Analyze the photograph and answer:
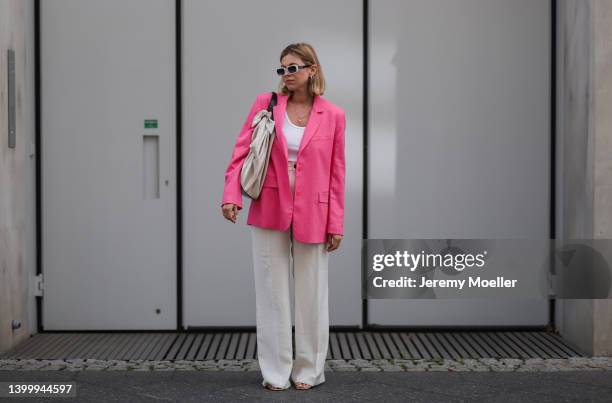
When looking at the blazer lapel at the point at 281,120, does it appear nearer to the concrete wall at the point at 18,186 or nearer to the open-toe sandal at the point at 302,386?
the open-toe sandal at the point at 302,386

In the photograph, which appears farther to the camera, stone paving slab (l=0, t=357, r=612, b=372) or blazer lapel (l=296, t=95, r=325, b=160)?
stone paving slab (l=0, t=357, r=612, b=372)

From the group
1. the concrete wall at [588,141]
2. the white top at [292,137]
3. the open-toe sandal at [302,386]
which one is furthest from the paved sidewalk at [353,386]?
the white top at [292,137]

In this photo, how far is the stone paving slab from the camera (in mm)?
5250

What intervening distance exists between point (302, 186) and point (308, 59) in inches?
26.5

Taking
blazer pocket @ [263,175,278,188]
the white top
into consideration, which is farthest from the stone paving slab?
the white top

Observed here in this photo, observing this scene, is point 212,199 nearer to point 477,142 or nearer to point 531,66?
point 477,142

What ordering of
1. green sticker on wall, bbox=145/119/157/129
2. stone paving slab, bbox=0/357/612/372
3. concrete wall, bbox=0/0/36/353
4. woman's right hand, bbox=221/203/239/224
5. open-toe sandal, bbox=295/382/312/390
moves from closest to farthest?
woman's right hand, bbox=221/203/239/224, open-toe sandal, bbox=295/382/312/390, stone paving slab, bbox=0/357/612/372, concrete wall, bbox=0/0/36/353, green sticker on wall, bbox=145/119/157/129

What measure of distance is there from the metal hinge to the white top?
2.61m

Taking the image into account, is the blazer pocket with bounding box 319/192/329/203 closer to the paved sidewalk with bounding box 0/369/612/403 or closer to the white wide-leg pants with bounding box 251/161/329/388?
the white wide-leg pants with bounding box 251/161/329/388

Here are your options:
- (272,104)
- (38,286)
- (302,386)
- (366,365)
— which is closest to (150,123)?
(38,286)

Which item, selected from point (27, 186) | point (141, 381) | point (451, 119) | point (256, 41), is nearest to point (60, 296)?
point (27, 186)

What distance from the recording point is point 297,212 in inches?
181

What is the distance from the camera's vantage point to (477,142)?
6309 millimetres

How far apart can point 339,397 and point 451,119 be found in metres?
2.50
